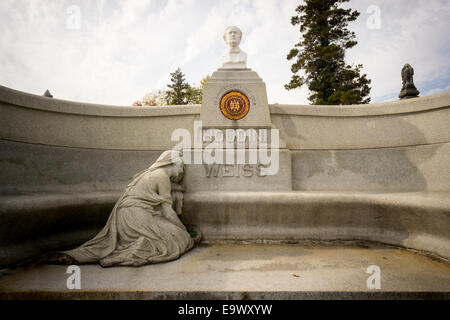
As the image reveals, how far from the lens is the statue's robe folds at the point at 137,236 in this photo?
3006mm

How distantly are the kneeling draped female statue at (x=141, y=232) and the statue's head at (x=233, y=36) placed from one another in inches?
126

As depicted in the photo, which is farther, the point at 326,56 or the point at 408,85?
the point at 326,56

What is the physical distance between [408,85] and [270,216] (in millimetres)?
4632

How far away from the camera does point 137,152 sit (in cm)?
507

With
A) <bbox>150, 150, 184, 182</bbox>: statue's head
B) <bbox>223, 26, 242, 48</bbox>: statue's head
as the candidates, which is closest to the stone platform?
<bbox>150, 150, 184, 182</bbox>: statue's head

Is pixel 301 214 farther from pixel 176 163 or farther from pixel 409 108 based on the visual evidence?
pixel 409 108

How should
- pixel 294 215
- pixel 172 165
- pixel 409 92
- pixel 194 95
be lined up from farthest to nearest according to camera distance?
1. pixel 194 95
2. pixel 409 92
3. pixel 294 215
4. pixel 172 165

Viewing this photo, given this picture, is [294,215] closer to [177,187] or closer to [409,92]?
[177,187]

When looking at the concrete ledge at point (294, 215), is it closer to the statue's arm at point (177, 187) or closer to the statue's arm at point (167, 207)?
the statue's arm at point (177, 187)

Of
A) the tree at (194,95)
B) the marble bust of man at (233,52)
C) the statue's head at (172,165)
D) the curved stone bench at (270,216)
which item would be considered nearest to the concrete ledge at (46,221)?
the curved stone bench at (270,216)

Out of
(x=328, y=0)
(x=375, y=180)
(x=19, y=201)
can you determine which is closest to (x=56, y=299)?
(x=19, y=201)

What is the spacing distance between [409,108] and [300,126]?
6.65 ft

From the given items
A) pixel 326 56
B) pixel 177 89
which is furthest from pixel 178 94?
pixel 326 56

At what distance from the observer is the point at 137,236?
3.18 metres
